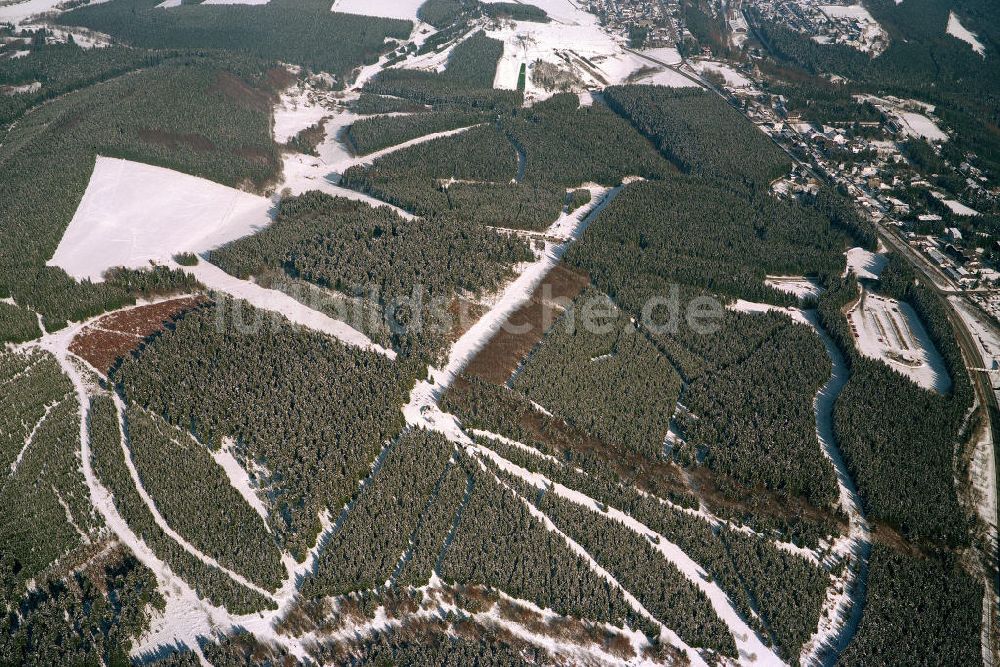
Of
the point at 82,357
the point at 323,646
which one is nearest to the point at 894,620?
the point at 323,646

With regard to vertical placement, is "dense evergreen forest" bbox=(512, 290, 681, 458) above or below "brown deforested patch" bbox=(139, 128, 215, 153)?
below

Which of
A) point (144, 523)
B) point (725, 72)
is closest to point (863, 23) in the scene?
point (725, 72)

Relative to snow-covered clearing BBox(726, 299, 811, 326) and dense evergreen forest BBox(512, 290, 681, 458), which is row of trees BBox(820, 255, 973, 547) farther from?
dense evergreen forest BBox(512, 290, 681, 458)

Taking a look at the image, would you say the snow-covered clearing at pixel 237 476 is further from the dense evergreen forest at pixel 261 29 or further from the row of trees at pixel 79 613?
the dense evergreen forest at pixel 261 29

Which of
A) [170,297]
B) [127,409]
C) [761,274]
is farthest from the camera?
[761,274]

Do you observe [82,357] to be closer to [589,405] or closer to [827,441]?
[589,405]

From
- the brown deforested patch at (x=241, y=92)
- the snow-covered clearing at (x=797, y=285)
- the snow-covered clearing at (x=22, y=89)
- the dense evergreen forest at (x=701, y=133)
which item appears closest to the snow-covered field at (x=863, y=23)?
the dense evergreen forest at (x=701, y=133)

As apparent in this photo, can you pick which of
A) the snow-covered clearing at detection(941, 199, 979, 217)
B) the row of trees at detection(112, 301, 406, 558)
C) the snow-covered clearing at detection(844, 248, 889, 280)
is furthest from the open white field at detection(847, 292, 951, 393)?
the row of trees at detection(112, 301, 406, 558)
